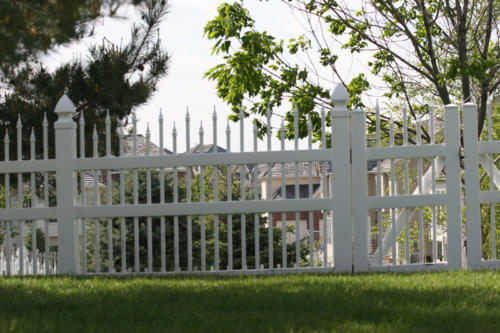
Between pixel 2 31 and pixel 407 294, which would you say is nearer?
pixel 407 294

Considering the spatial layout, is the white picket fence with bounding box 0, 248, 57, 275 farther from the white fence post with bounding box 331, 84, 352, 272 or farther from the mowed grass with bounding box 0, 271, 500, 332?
the white fence post with bounding box 331, 84, 352, 272

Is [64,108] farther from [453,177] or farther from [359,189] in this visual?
[453,177]

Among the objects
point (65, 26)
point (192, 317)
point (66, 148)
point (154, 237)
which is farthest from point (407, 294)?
point (154, 237)

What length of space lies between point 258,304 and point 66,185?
3502mm

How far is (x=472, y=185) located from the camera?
7.29 metres

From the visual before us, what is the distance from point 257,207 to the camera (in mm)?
7230

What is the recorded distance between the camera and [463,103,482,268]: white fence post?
286 inches

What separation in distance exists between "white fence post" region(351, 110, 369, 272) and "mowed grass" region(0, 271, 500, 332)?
1020 millimetres

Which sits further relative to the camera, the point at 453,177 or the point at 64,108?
the point at 64,108

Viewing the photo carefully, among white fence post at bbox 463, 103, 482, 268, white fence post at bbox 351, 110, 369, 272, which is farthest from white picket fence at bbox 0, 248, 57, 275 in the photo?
white fence post at bbox 463, 103, 482, 268

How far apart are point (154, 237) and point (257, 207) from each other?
154 inches

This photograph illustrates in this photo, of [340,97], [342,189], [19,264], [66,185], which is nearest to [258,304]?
[342,189]

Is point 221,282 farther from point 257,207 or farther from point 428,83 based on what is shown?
point 428,83

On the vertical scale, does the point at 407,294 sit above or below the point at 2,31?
below
